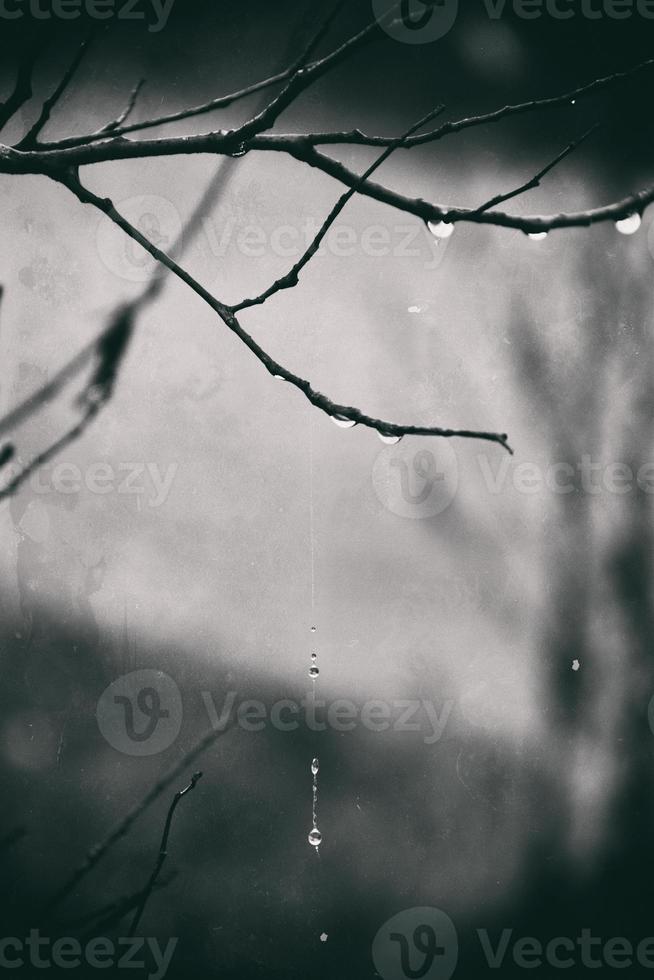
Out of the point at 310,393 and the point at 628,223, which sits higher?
the point at 628,223

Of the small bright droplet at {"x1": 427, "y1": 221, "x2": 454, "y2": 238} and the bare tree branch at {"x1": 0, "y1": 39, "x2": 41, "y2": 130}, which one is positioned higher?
the bare tree branch at {"x1": 0, "y1": 39, "x2": 41, "y2": 130}

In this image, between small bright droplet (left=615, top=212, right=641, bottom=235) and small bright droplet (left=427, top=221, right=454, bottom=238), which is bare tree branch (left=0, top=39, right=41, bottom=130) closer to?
small bright droplet (left=427, top=221, right=454, bottom=238)

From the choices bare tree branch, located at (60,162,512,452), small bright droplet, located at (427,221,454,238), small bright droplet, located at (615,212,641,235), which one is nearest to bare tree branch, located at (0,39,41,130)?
bare tree branch, located at (60,162,512,452)

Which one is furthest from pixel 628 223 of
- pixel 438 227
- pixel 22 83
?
pixel 22 83

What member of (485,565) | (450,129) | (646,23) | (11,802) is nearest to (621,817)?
(485,565)

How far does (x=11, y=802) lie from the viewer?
6.20 ft

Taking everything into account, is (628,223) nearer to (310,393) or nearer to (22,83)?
(310,393)

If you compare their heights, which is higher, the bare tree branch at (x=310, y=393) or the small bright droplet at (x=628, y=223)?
the small bright droplet at (x=628, y=223)

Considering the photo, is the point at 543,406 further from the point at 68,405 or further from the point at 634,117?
the point at 68,405

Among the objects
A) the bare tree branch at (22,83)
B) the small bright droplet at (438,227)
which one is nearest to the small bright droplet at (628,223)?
the small bright droplet at (438,227)

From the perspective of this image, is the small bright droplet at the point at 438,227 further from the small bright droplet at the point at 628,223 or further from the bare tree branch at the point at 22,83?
the bare tree branch at the point at 22,83

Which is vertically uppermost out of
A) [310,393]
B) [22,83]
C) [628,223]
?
[22,83]

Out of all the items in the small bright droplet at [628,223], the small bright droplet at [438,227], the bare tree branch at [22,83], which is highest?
the bare tree branch at [22,83]

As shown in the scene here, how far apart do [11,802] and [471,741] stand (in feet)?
4.14
